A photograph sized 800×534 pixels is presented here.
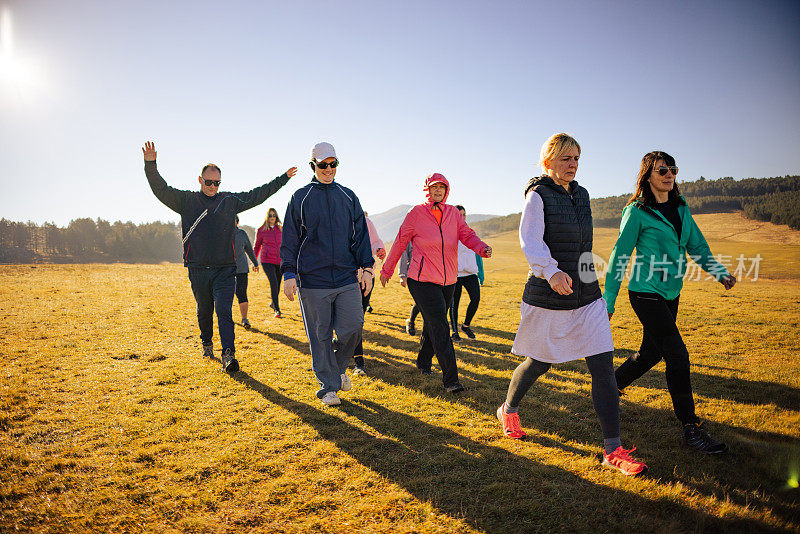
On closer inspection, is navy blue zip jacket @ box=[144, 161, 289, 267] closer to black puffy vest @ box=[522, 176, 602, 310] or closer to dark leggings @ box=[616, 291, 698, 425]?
black puffy vest @ box=[522, 176, 602, 310]

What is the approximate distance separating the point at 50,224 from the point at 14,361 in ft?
271

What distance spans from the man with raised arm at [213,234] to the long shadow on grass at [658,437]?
8.02 feet

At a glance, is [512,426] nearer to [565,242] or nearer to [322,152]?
[565,242]

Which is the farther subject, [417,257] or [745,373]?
[745,373]

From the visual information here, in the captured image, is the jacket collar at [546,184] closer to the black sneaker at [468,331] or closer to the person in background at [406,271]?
the person in background at [406,271]

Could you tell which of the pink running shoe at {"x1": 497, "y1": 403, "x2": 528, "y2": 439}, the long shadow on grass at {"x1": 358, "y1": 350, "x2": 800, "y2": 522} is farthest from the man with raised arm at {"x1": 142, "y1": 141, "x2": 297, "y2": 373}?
the pink running shoe at {"x1": 497, "y1": 403, "x2": 528, "y2": 439}

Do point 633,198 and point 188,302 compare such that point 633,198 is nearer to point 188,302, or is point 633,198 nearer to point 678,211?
point 678,211

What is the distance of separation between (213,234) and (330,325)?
8.68 ft

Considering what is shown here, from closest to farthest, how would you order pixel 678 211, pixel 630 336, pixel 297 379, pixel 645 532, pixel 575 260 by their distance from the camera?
1. pixel 645 532
2. pixel 575 260
3. pixel 678 211
4. pixel 297 379
5. pixel 630 336

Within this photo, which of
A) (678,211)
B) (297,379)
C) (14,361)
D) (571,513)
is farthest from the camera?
(14,361)

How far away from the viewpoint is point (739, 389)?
5238 millimetres

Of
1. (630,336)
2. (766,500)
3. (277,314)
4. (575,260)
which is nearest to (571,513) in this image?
(766,500)

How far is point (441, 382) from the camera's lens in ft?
17.9

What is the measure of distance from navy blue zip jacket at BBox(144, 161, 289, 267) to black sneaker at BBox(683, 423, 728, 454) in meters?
5.56
